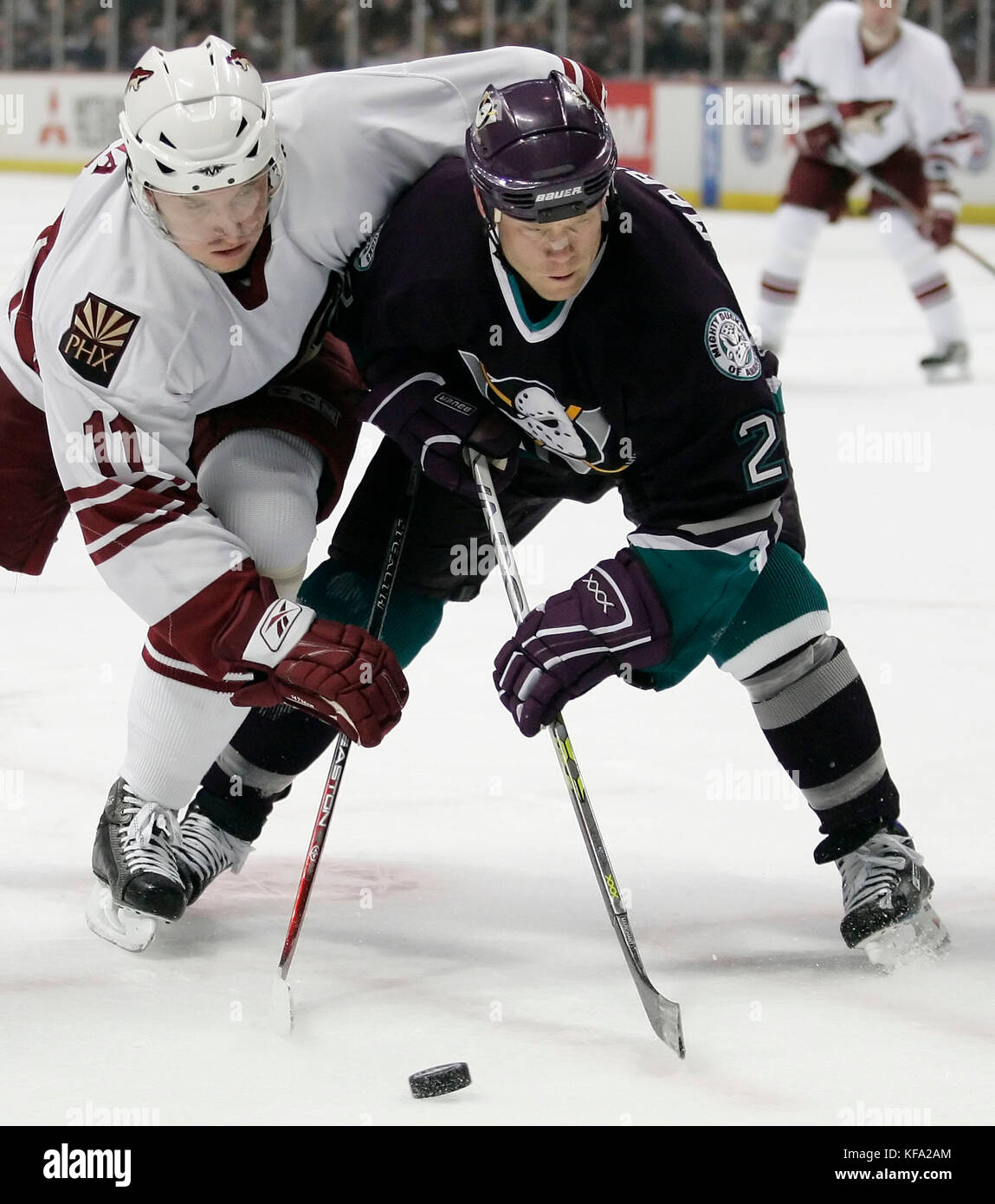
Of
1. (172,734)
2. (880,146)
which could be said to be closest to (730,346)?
(172,734)

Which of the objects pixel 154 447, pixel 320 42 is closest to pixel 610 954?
pixel 154 447

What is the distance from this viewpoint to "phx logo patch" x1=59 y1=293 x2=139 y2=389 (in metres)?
1.82

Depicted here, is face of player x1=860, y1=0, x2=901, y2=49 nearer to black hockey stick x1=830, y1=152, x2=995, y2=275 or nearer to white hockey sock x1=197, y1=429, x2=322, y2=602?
black hockey stick x1=830, y1=152, x2=995, y2=275

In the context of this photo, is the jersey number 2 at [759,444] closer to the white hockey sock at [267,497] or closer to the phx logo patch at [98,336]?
the white hockey sock at [267,497]

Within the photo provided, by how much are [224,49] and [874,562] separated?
7.15ft

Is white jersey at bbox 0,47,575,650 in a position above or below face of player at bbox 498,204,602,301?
below

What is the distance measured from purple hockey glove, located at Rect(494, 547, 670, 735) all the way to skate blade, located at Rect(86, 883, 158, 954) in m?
0.49

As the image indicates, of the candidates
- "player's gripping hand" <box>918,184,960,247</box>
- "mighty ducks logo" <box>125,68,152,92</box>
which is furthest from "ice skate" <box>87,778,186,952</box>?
"player's gripping hand" <box>918,184,960,247</box>

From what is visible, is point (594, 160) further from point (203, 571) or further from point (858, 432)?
point (858, 432)

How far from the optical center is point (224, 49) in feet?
6.22

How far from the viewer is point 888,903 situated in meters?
1.98

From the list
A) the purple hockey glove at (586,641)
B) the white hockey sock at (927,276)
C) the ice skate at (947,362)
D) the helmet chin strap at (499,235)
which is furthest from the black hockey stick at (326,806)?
the white hockey sock at (927,276)

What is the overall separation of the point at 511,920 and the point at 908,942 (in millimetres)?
450

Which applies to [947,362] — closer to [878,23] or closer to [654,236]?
[878,23]
